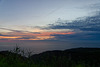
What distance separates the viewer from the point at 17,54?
21.9 feet

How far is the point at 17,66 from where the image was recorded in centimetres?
584

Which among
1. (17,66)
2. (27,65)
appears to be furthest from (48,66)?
(17,66)

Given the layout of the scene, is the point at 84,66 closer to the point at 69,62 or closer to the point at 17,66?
the point at 69,62

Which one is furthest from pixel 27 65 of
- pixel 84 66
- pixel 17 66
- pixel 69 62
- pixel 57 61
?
pixel 84 66

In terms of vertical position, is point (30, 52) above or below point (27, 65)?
above

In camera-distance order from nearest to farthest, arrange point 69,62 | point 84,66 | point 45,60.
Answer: point 84,66
point 69,62
point 45,60

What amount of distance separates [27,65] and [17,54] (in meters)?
1.16

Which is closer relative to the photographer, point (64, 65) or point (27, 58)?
point (64, 65)

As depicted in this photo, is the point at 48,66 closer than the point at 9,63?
Yes

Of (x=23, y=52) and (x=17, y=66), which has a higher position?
(x=23, y=52)

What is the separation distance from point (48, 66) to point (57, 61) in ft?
1.65

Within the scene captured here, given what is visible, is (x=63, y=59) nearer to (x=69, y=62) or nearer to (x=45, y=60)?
(x=69, y=62)

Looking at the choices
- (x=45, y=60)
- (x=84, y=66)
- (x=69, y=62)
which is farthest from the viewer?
(x=45, y=60)

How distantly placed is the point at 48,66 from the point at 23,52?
5.48ft
